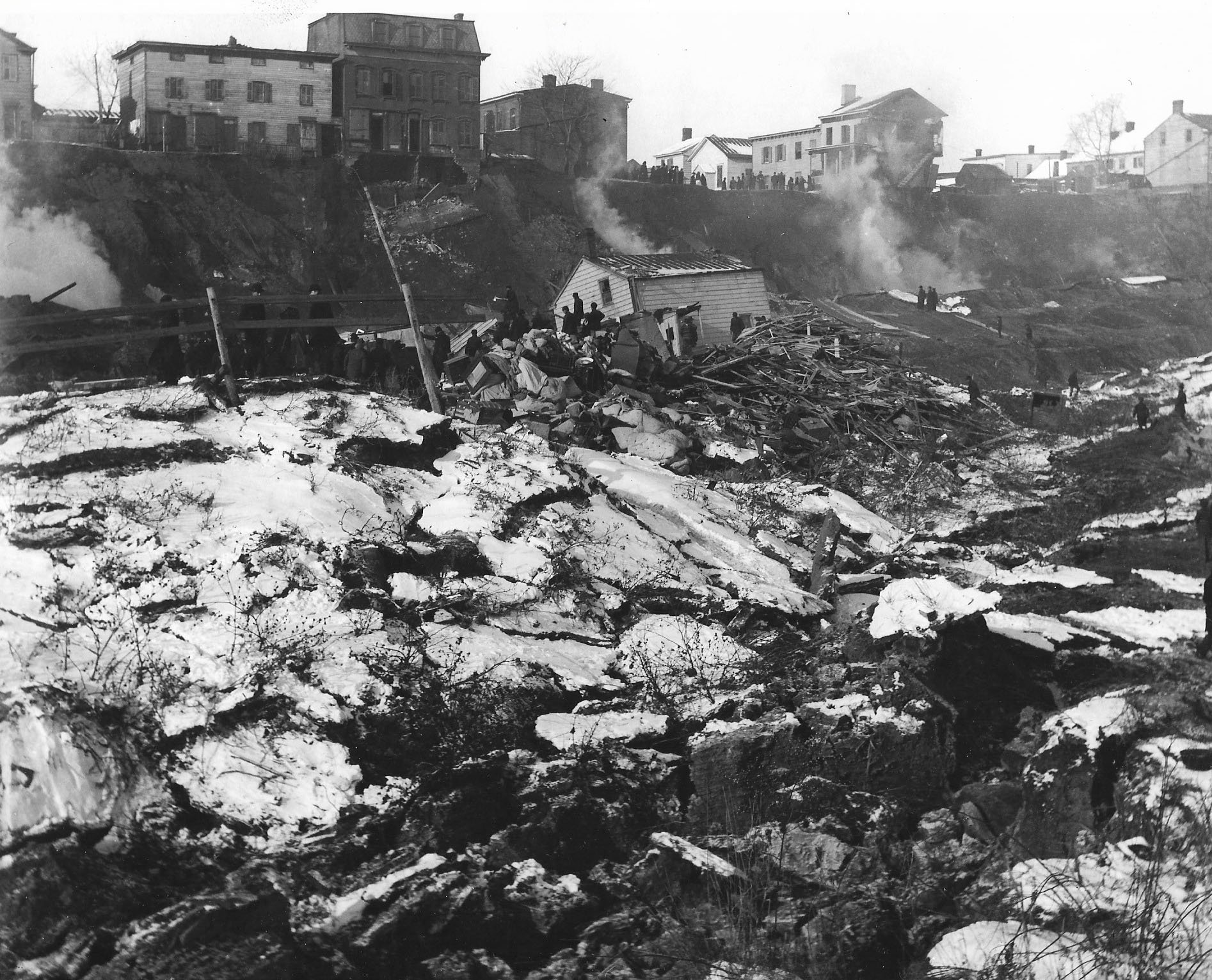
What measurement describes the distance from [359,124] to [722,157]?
32.6m

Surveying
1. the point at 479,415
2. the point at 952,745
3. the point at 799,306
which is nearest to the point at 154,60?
the point at 799,306

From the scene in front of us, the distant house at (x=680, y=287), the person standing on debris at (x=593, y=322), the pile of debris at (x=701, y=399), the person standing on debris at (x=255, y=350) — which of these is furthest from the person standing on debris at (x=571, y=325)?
the person standing on debris at (x=255, y=350)

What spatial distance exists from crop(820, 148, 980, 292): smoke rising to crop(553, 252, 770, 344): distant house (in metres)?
26.0

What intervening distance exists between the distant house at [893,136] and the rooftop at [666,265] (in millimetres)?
36168

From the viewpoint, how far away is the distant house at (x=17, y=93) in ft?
120

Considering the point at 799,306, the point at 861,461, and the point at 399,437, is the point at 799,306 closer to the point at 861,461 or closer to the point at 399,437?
the point at 861,461

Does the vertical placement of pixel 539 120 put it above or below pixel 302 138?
above

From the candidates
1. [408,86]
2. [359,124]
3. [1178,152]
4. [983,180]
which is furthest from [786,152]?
[359,124]

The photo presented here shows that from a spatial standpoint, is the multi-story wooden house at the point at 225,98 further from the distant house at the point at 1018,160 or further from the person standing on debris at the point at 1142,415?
the distant house at the point at 1018,160

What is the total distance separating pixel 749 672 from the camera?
27.4ft

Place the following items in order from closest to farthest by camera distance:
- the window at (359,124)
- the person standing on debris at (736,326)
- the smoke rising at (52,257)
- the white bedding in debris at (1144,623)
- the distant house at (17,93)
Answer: the white bedding in debris at (1144,623)
the person standing on debris at (736,326)
the smoke rising at (52,257)
the distant house at (17,93)
the window at (359,124)

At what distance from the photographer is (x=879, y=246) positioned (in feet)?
174

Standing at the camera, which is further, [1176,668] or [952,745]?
[1176,668]

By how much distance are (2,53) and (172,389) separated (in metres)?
30.5
